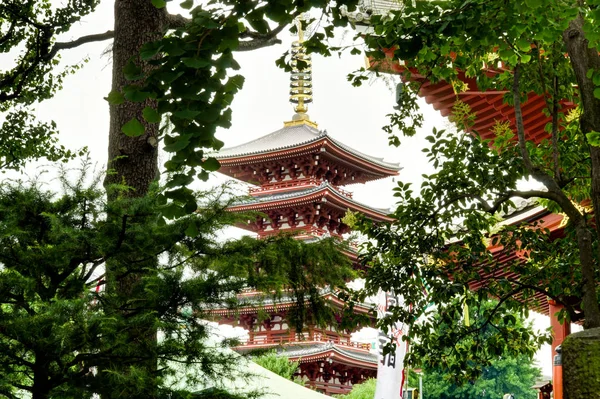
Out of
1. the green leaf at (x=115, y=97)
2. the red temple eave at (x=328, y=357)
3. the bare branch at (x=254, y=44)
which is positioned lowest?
the green leaf at (x=115, y=97)

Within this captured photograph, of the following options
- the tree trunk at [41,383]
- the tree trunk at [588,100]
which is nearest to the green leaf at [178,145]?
the tree trunk at [588,100]

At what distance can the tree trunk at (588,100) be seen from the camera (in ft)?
11.7

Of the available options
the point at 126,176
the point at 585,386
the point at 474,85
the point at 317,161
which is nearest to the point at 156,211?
the point at 126,176

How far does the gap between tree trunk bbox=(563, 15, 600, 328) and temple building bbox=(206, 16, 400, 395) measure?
2035cm

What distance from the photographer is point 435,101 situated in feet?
30.7

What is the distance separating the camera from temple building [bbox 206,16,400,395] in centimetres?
2497

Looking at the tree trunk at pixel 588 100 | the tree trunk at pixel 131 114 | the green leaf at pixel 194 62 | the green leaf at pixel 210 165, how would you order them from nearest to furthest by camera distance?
the green leaf at pixel 194 62, the green leaf at pixel 210 165, the tree trunk at pixel 588 100, the tree trunk at pixel 131 114

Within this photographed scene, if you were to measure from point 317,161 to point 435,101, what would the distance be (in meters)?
17.2

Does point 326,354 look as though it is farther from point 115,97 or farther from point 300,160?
point 115,97

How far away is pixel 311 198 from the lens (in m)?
25.1

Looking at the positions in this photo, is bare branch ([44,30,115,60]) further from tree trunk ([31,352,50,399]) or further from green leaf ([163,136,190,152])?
green leaf ([163,136,190,152])

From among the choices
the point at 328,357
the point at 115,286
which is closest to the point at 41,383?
the point at 115,286

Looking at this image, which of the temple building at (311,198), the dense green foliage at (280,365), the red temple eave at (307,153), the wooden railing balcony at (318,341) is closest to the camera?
the dense green foliage at (280,365)

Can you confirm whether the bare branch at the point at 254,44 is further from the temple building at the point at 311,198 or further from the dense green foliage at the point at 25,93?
the temple building at the point at 311,198
